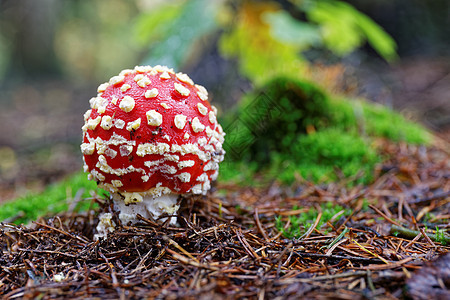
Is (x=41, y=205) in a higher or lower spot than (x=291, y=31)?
lower

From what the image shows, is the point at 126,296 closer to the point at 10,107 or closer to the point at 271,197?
the point at 271,197

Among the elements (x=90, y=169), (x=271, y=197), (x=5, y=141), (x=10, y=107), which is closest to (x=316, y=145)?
(x=271, y=197)

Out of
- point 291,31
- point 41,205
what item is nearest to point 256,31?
point 291,31

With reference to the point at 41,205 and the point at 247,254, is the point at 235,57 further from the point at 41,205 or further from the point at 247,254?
the point at 247,254

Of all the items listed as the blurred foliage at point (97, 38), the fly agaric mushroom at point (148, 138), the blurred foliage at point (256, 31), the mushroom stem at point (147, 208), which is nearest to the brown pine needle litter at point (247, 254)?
the mushroom stem at point (147, 208)

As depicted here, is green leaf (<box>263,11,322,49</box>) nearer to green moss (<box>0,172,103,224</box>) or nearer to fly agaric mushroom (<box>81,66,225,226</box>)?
fly agaric mushroom (<box>81,66,225,226</box>)

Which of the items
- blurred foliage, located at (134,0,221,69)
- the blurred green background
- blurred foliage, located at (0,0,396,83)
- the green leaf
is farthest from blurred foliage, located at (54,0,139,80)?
the green leaf

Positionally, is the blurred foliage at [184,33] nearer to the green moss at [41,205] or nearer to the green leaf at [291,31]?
the green leaf at [291,31]
